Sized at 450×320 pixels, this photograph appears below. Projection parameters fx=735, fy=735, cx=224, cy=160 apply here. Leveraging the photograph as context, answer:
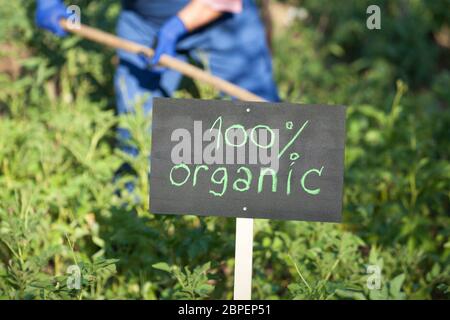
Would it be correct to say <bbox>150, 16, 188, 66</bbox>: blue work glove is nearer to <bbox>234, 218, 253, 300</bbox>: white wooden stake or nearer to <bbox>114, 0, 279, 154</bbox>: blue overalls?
<bbox>114, 0, 279, 154</bbox>: blue overalls

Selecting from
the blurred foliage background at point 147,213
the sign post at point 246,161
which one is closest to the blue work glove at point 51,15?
the blurred foliage background at point 147,213

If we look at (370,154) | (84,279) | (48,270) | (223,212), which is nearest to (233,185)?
(223,212)

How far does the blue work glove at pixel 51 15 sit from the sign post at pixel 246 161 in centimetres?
167

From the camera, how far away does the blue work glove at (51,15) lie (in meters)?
3.44

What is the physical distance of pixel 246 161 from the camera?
1957 mm

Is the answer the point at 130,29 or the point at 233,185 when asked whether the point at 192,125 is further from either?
the point at 130,29

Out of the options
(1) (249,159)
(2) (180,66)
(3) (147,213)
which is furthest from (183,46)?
(1) (249,159)

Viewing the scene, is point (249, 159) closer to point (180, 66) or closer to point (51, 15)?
point (180, 66)

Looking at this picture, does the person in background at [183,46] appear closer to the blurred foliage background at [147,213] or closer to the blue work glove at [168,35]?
the blue work glove at [168,35]

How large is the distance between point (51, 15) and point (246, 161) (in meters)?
1.84

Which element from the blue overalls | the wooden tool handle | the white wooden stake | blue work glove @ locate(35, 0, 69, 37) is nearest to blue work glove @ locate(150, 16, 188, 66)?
the wooden tool handle
